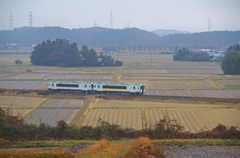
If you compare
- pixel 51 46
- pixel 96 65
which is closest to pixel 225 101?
pixel 96 65

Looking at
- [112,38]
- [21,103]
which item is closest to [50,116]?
[21,103]

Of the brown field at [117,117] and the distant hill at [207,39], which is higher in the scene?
the distant hill at [207,39]

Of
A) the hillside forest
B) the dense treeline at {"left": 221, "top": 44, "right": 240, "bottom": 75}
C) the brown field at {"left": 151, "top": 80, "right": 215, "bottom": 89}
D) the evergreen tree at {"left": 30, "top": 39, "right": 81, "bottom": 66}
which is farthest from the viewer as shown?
the hillside forest

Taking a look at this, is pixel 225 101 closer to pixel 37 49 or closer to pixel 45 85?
pixel 45 85

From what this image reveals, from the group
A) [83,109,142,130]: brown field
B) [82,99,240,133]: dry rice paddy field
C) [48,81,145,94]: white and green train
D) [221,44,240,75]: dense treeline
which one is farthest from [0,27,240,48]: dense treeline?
[83,109,142,130]: brown field

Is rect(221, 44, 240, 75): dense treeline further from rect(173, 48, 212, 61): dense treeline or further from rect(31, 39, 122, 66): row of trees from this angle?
rect(173, 48, 212, 61): dense treeline

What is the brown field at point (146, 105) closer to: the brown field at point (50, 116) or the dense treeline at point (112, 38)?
the brown field at point (50, 116)

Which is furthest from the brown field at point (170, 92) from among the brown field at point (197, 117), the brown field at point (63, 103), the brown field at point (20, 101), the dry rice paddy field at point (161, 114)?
the brown field at point (20, 101)
